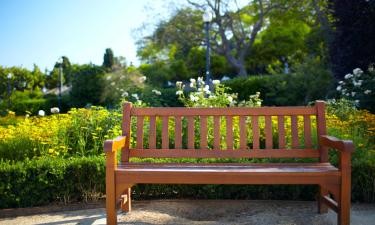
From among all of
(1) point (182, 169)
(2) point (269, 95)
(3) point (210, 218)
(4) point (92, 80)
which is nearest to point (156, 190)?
(3) point (210, 218)

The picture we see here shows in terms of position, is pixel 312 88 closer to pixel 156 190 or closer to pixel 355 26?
pixel 355 26

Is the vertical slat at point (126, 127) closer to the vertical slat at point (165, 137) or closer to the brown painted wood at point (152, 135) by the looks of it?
the brown painted wood at point (152, 135)

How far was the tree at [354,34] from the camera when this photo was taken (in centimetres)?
1096

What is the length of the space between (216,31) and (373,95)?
75.5 ft

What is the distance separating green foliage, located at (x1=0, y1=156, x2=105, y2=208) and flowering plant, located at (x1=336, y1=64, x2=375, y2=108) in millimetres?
5864

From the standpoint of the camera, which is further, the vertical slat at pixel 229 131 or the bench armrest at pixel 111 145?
the vertical slat at pixel 229 131

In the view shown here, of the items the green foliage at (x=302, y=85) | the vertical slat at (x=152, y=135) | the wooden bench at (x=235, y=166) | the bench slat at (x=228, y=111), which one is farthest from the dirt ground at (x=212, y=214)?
the green foliage at (x=302, y=85)

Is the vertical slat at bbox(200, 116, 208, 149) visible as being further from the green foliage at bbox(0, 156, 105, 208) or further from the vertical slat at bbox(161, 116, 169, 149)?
the green foliage at bbox(0, 156, 105, 208)

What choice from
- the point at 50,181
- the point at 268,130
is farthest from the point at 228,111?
the point at 50,181

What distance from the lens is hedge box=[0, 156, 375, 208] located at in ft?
14.0

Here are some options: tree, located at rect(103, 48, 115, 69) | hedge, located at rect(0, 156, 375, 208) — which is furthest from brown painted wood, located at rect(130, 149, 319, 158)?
tree, located at rect(103, 48, 115, 69)

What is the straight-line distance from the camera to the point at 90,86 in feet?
68.0

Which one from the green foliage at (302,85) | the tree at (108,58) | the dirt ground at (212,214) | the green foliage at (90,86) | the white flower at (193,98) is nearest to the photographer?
the dirt ground at (212,214)

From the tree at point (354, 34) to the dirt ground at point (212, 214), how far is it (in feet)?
25.6
